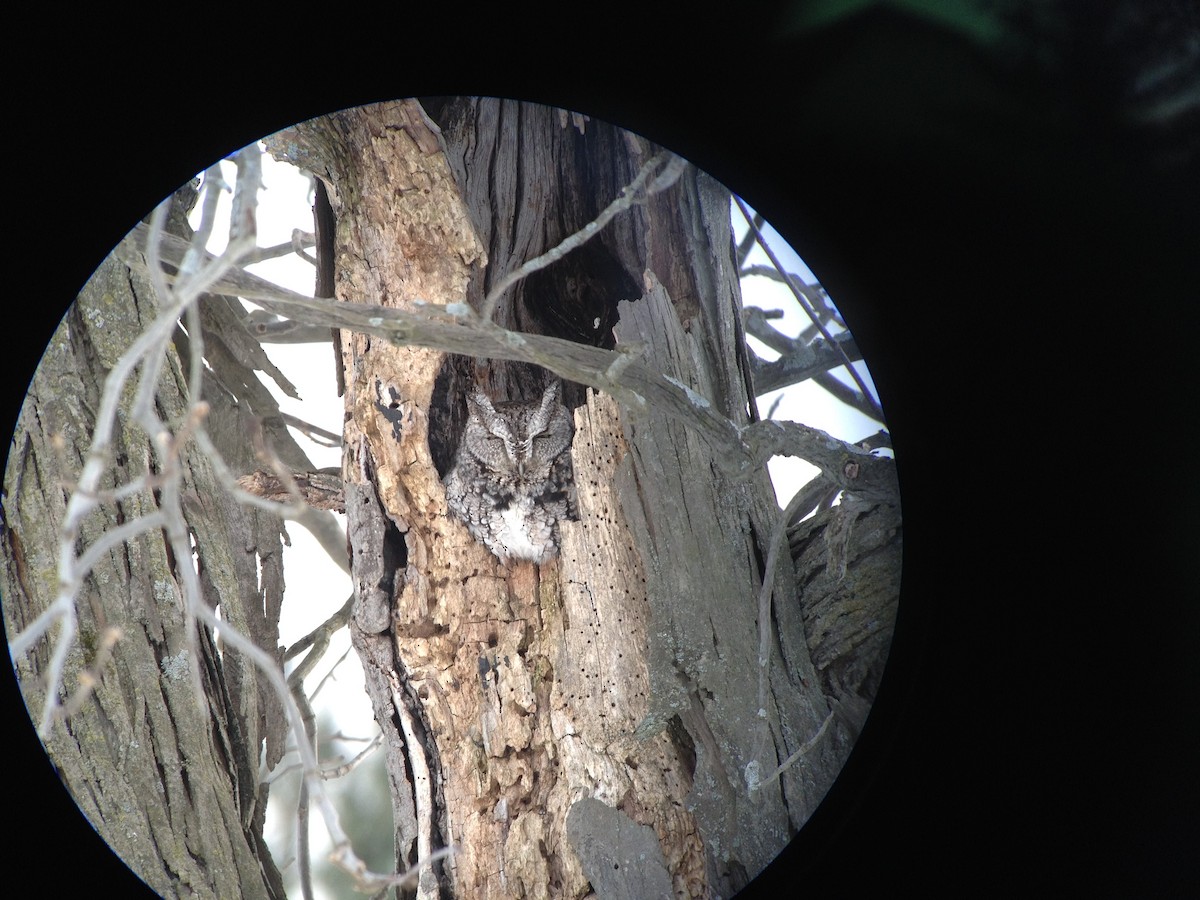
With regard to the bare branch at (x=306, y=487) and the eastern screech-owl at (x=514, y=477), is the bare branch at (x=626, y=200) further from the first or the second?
the bare branch at (x=306, y=487)

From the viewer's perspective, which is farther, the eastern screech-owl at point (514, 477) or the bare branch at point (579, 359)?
the eastern screech-owl at point (514, 477)

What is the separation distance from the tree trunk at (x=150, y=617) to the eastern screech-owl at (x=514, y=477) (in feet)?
0.81

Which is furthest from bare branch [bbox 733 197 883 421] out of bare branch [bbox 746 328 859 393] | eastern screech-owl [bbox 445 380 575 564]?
eastern screech-owl [bbox 445 380 575 564]

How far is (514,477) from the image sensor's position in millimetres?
1072

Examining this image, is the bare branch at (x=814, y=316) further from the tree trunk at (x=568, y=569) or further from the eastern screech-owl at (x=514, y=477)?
the eastern screech-owl at (x=514, y=477)

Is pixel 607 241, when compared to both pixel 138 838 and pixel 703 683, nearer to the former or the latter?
pixel 703 683

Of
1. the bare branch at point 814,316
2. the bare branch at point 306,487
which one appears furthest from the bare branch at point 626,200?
the bare branch at point 306,487

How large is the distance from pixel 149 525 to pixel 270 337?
28cm

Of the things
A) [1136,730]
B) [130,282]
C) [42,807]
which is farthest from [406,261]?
[1136,730]

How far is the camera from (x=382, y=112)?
102 cm

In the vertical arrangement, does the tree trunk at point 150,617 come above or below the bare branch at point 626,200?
below

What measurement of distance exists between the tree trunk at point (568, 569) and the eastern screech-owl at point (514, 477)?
0.8 inches

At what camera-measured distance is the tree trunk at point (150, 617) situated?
962 millimetres

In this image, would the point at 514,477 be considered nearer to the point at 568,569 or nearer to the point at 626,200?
the point at 568,569
